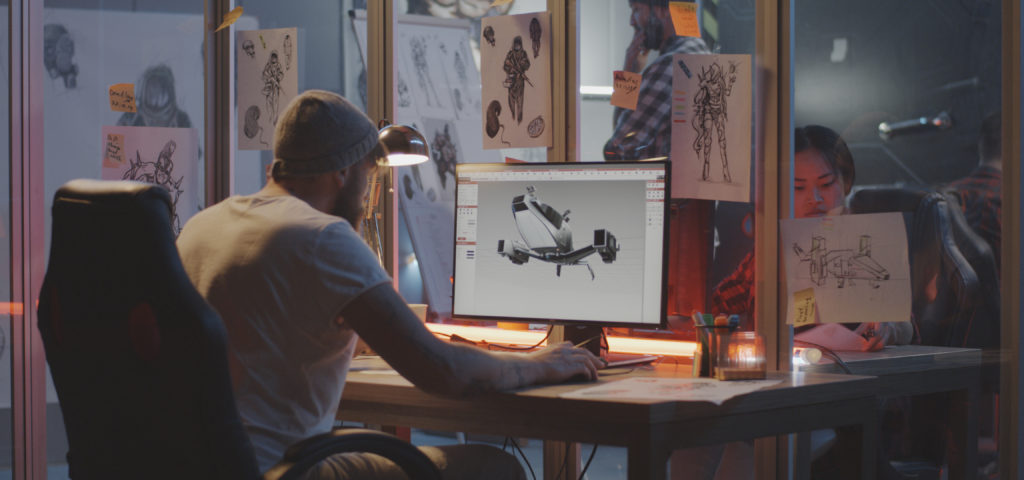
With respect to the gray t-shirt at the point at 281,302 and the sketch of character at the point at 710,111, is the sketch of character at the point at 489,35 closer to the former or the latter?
the sketch of character at the point at 710,111

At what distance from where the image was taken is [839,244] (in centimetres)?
208

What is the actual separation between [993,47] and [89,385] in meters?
1.90

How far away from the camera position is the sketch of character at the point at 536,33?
8.51 ft

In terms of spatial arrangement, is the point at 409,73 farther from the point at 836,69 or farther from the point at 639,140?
the point at 836,69

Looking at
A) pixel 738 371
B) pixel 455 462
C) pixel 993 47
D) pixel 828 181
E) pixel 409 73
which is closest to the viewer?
pixel 455 462

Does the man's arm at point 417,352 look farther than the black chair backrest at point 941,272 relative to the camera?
No

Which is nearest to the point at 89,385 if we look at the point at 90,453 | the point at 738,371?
the point at 90,453

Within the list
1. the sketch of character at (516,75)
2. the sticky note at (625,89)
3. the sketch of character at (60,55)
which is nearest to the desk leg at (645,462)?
the sticky note at (625,89)

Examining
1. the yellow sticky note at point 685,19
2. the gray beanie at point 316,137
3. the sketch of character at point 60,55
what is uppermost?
the sketch of character at point 60,55

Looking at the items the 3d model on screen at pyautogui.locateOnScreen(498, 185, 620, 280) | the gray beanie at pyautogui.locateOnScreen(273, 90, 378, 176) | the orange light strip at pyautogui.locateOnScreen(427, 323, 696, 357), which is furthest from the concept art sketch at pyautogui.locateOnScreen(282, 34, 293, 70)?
the gray beanie at pyautogui.locateOnScreen(273, 90, 378, 176)

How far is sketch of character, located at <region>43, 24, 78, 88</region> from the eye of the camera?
12.5 feet

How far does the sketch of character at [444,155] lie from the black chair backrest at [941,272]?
1.51 m

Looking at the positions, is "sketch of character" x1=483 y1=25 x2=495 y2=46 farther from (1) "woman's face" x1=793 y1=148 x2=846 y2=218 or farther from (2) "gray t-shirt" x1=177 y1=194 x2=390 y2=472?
(2) "gray t-shirt" x1=177 y1=194 x2=390 y2=472

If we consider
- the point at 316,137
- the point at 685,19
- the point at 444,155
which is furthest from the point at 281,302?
the point at 444,155
